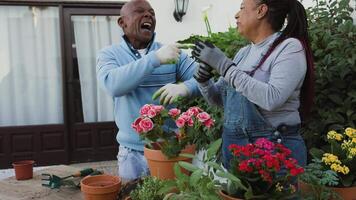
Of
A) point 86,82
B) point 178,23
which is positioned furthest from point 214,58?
point 86,82

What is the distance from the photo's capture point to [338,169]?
43.3 inches

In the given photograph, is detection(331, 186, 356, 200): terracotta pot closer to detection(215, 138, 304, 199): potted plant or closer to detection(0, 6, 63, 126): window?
detection(215, 138, 304, 199): potted plant

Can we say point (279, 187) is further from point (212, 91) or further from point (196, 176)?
point (212, 91)

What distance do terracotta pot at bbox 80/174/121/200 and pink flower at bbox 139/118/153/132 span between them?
8.6 inches

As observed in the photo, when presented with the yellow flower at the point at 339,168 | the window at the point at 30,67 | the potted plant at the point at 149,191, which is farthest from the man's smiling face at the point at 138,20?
the window at the point at 30,67

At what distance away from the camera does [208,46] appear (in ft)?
3.56

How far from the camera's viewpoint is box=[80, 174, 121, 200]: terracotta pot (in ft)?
3.69

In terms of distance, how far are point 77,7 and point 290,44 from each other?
442 cm

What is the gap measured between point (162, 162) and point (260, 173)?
0.43 m

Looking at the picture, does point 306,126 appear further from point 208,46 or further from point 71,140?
point 71,140

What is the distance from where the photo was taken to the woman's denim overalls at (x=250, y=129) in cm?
109

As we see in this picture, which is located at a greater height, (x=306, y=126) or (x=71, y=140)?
(x=306, y=126)

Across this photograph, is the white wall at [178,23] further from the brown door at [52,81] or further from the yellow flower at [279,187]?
the yellow flower at [279,187]

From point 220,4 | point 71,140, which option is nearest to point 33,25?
point 71,140
